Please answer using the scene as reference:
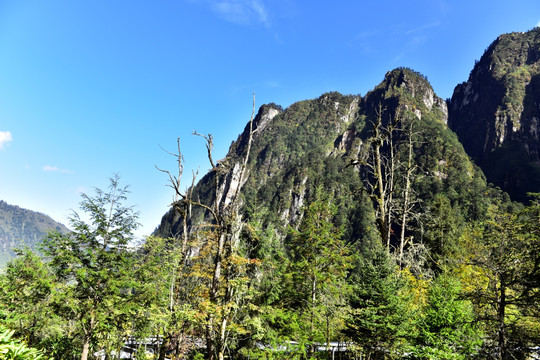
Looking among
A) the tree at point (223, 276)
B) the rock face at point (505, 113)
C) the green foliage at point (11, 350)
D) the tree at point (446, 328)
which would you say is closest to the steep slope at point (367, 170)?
the rock face at point (505, 113)

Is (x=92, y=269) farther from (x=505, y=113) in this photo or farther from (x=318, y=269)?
(x=505, y=113)

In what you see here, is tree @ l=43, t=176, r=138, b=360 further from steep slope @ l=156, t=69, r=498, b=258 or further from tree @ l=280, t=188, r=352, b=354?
steep slope @ l=156, t=69, r=498, b=258

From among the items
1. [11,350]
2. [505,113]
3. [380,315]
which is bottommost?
[380,315]

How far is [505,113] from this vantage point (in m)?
134

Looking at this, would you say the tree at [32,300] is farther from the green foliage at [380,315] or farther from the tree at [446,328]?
the tree at [446,328]

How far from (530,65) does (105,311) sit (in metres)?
215

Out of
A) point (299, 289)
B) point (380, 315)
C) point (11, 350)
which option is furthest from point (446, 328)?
point (11, 350)

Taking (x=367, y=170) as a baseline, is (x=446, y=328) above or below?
below

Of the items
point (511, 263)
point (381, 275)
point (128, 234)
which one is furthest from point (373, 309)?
point (128, 234)

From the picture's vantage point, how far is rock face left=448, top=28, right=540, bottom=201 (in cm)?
11575

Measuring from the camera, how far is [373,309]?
8609 mm

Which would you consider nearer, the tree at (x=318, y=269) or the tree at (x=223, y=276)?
the tree at (x=223, y=276)

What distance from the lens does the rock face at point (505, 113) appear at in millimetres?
115750

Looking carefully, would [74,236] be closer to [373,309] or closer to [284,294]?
[284,294]
